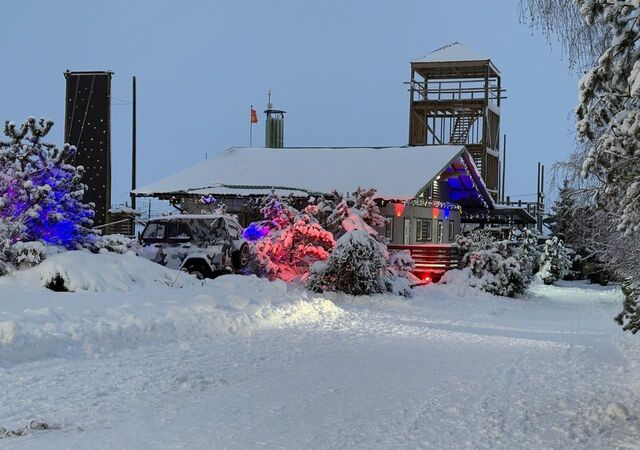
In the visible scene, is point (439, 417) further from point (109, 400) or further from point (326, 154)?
point (326, 154)

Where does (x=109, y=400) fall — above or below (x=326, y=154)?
below

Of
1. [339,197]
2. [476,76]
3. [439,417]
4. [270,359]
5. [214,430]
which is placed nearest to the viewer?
[214,430]

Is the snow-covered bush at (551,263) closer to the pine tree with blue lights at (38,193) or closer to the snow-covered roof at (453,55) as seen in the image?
the snow-covered roof at (453,55)

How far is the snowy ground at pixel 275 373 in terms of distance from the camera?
654cm

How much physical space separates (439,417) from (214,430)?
224cm

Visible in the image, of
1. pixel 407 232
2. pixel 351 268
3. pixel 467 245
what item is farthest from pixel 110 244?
pixel 407 232

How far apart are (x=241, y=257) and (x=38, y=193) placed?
6383 mm

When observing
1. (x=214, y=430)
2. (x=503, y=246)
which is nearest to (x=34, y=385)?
(x=214, y=430)

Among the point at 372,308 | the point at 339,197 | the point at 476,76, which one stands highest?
the point at 476,76

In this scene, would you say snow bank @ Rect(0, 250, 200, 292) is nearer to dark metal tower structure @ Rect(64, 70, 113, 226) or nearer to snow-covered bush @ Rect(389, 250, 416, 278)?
snow-covered bush @ Rect(389, 250, 416, 278)

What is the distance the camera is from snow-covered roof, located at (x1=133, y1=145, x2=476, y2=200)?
26.4 meters

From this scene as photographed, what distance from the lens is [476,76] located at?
3803cm

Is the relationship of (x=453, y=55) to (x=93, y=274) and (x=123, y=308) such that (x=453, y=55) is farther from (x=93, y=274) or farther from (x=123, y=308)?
(x=123, y=308)

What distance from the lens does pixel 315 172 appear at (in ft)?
95.1
